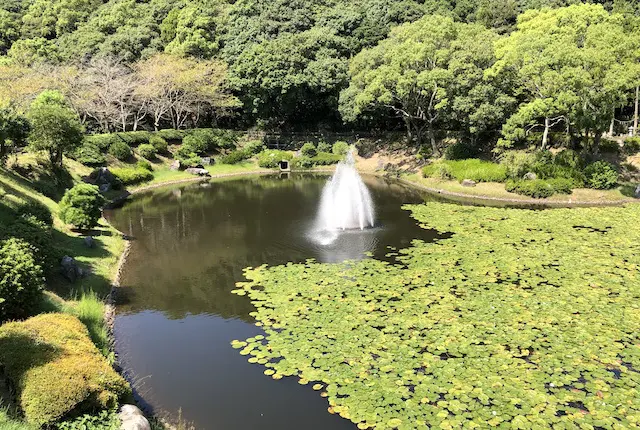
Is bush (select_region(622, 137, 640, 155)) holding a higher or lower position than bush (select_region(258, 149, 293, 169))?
higher

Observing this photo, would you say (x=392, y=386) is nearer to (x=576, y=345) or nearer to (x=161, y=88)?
(x=576, y=345)

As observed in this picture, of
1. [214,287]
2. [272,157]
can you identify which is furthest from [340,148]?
[214,287]

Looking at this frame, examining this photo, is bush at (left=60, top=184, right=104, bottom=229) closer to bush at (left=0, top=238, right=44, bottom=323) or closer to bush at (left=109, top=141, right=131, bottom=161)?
bush at (left=0, top=238, right=44, bottom=323)

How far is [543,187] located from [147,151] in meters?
33.1

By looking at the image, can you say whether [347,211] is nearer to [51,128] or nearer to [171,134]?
[51,128]

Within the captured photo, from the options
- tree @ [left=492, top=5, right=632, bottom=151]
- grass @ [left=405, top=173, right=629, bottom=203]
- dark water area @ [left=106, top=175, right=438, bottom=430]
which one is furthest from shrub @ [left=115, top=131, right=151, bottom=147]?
tree @ [left=492, top=5, right=632, bottom=151]

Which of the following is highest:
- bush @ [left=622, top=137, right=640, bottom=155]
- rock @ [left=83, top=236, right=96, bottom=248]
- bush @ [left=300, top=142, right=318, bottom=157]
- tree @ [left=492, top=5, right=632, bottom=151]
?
tree @ [left=492, top=5, right=632, bottom=151]

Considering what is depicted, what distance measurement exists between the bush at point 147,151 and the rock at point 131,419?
123 feet

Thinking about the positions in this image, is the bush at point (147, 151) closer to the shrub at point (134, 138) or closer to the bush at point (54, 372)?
the shrub at point (134, 138)

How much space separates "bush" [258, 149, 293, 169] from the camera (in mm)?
47250

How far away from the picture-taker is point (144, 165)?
4112 cm

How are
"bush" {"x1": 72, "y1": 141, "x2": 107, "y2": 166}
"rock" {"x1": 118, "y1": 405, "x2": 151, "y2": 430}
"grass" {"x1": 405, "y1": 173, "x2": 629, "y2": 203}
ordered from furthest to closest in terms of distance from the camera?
"bush" {"x1": 72, "y1": 141, "x2": 107, "y2": 166}
"grass" {"x1": 405, "y1": 173, "x2": 629, "y2": 203}
"rock" {"x1": 118, "y1": 405, "x2": 151, "y2": 430}

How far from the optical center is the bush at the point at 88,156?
36572mm

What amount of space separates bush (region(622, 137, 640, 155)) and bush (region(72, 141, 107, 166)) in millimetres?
40796
